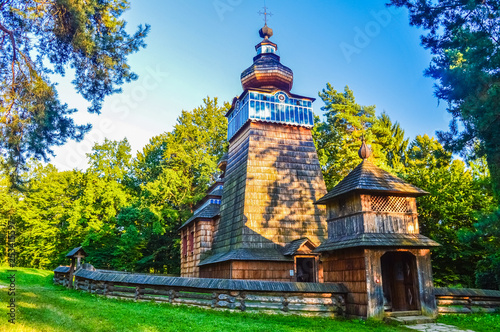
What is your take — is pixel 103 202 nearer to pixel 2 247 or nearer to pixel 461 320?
pixel 2 247

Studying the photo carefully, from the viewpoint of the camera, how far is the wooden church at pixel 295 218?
38.8ft

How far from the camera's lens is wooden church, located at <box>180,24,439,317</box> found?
11.8 meters

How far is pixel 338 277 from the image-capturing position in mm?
12680

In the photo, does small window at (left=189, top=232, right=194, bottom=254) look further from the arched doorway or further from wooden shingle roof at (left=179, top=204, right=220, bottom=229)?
the arched doorway

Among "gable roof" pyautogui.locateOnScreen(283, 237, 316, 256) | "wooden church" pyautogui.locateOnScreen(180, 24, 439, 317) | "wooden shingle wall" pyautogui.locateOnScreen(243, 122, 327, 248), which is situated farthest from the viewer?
"wooden shingle wall" pyautogui.locateOnScreen(243, 122, 327, 248)

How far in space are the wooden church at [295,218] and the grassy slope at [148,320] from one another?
2.06 metres

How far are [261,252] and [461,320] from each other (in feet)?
28.5

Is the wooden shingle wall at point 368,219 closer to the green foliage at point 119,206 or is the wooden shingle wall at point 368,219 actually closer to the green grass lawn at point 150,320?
the green grass lawn at point 150,320

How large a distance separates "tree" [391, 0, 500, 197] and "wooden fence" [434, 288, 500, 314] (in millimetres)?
4736

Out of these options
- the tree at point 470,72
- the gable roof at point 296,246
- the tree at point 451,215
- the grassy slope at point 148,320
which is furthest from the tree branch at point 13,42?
the tree at point 451,215

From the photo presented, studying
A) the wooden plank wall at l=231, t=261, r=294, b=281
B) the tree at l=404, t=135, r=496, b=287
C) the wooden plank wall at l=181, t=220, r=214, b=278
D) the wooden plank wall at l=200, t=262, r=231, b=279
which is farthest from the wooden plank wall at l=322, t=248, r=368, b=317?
the tree at l=404, t=135, r=496, b=287

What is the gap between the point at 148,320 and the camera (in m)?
9.49

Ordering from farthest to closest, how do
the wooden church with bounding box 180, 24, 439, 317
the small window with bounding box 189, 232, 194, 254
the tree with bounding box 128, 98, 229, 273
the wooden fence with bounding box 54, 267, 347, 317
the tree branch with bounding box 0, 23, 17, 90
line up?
1. the tree with bounding box 128, 98, 229, 273
2. the small window with bounding box 189, 232, 194, 254
3. the wooden church with bounding box 180, 24, 439, 317
4. the wooden fence with bounding box 54, 267, 347, 317
5. the tree branch with bounding box 0, 23, 17, 90

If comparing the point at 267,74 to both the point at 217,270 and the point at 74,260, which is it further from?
the point at 74,260
